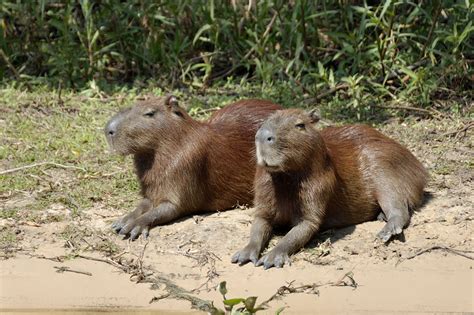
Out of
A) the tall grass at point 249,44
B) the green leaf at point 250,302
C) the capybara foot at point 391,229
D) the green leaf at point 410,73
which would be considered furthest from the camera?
the tall grass at point 249,44

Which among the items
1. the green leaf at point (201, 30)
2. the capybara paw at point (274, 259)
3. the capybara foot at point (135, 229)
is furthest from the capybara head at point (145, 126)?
the green leaf at point (201, 30)

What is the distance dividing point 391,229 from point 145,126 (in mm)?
1759

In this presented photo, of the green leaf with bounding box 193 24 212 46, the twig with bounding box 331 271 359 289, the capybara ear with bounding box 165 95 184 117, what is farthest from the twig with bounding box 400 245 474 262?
the green leaf with bounding box 193 24 212 46

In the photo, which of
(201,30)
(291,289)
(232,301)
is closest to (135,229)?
(291,289)

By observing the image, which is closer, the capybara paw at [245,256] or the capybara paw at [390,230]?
the capybara paw at [245,256]

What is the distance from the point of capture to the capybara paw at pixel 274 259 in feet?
19.9

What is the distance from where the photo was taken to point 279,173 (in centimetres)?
635

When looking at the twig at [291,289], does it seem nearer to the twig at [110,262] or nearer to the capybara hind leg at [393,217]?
the capybara hind leg at [393,217]

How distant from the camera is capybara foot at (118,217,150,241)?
6543mm

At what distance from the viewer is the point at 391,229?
6344 mm

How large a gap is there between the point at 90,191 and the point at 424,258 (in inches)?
100

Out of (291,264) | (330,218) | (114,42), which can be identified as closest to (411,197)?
(330,218)

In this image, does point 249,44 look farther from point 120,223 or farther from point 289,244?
point 289,244

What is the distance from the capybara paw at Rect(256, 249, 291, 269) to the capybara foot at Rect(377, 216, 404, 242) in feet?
2.08
